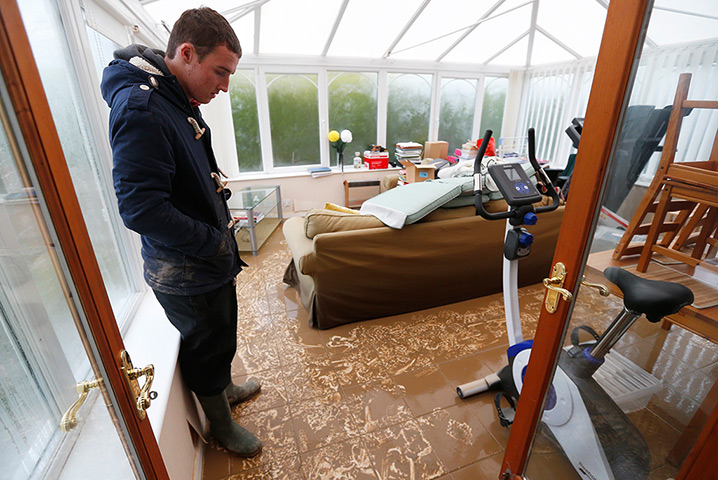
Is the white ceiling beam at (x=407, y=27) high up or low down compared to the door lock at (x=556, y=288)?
up

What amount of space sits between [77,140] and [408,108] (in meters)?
4.37

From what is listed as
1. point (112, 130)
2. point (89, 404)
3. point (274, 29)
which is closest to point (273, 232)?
point (274, 29)

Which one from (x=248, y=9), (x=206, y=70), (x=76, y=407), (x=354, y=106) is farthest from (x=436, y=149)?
(x=76, y=407)

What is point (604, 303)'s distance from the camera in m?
0.92

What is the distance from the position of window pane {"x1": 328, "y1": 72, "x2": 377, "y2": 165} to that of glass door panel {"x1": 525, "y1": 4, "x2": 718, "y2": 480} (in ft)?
14.0

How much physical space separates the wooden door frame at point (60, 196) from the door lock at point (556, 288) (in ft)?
3.18

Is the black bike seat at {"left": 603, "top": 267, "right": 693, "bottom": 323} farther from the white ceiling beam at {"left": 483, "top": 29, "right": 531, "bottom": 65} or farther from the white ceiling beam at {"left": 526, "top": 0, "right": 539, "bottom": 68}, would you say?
the white ceiling beam at {"left": 483, "top": 29, "right": 531, "bottom": 65}

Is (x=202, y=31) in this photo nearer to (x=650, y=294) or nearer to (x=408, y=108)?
(x=650, y=294)

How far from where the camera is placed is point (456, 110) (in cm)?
523

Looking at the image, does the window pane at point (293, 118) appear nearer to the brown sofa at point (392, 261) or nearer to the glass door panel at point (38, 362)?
the brown sofa at point (392, 261)

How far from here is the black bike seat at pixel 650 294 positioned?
0.78 meters

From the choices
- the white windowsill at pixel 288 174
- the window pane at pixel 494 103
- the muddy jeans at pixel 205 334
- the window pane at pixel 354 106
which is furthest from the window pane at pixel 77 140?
the window pane at pixel 494 103

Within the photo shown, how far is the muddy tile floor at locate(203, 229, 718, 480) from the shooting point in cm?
92

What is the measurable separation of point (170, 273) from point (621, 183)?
1.30 meters
